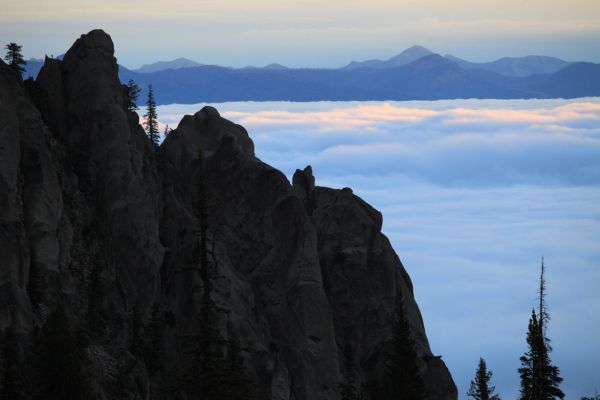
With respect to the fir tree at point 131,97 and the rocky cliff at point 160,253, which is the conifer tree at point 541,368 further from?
the fir tree at point 131,97

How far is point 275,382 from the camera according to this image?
98.2 metres

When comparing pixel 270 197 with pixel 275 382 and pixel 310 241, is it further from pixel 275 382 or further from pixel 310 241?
pixel 275 382

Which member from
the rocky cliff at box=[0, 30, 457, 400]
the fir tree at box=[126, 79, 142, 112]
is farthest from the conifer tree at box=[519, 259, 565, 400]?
the fir tree at box=[126, 79, 142, 112]

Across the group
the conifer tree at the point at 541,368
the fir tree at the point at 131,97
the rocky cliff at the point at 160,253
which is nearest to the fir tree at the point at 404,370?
the rocky cliff at the point at 160,253

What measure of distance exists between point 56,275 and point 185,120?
3324 cm

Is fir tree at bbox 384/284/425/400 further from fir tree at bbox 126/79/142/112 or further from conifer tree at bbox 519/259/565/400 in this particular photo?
fir tree at bbox 126/79/142/112

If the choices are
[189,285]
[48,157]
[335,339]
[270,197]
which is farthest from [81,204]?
[335,339]

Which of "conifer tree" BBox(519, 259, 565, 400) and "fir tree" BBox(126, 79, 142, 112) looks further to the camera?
"fir tree" BBox(126, 79, 142, 112)

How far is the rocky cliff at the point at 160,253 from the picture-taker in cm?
8331

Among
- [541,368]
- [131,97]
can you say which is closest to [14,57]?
[131,97]

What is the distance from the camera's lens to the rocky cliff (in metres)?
83.3

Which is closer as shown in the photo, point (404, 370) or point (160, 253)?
point (404, 370)

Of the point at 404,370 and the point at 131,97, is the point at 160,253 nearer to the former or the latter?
the point at 131,97

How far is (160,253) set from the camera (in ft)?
324
